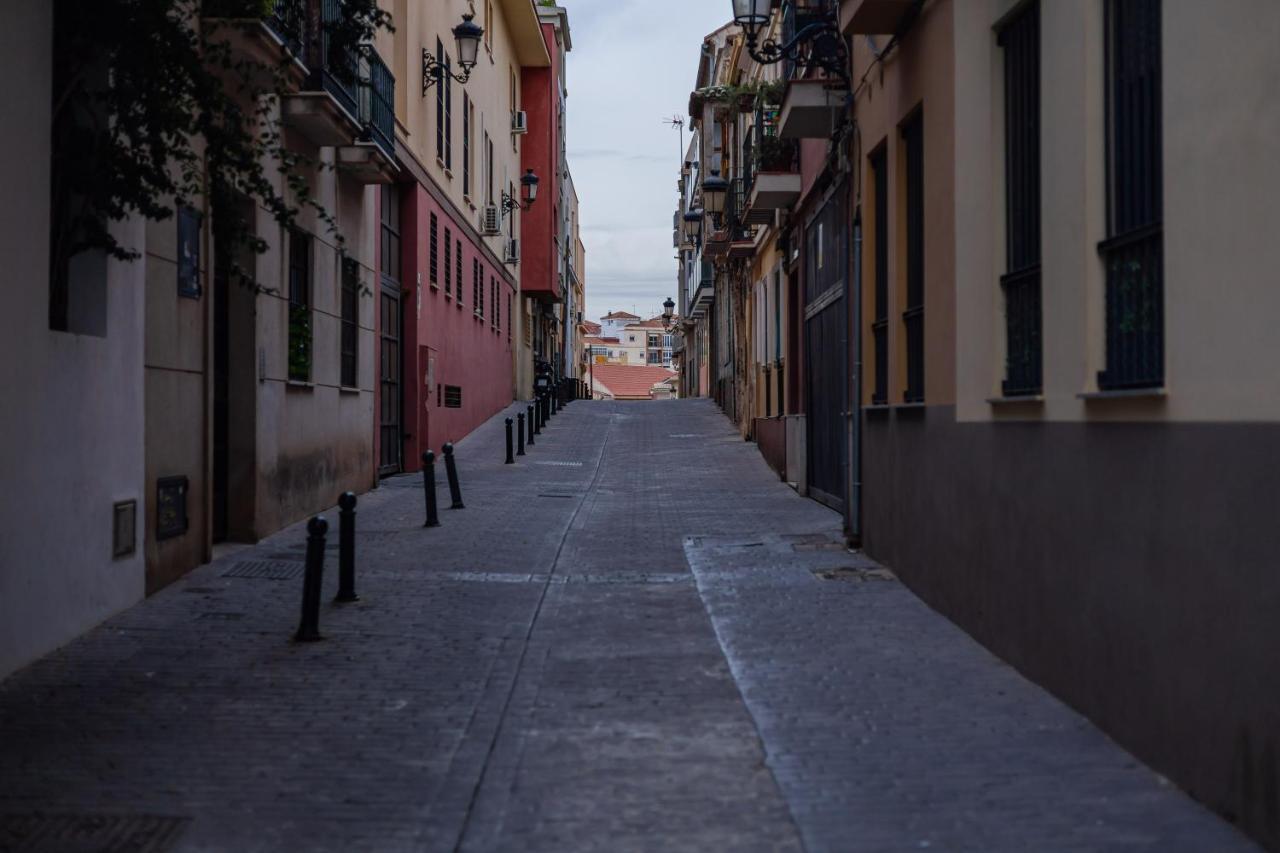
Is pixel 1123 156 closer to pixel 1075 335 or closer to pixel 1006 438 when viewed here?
pixel 1075 335

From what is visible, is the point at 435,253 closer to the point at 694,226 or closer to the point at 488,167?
the point at 488,167

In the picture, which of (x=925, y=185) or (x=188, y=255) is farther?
(x=188, y=255)

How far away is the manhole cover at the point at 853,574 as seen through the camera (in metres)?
10.1

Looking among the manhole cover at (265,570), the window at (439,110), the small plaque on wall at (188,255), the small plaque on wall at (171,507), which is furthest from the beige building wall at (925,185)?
the window at (439,110)

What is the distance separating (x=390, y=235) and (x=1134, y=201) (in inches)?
591

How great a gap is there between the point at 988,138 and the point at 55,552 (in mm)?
6022

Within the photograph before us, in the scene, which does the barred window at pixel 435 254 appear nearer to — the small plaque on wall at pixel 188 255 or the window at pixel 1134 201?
the small plaque on wall at pixel 188 255

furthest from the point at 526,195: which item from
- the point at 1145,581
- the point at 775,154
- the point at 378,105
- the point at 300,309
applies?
the point at 1145,581

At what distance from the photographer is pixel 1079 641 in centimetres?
594

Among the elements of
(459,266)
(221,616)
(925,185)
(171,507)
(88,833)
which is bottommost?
(88,833)

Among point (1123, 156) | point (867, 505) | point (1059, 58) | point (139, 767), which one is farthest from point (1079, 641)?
point (867, 505)

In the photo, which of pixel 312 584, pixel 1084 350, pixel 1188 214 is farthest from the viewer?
pixel 312 584

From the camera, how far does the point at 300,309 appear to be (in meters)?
13.6

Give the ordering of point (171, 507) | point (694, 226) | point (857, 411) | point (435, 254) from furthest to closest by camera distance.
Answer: point (694, 226) → point (435, 254) → point (857, 411) → point (171, 507)
